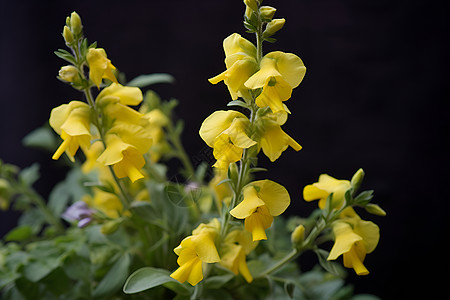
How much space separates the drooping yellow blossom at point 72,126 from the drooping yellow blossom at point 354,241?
9.5 inches

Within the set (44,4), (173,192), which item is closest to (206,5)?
(44,4)

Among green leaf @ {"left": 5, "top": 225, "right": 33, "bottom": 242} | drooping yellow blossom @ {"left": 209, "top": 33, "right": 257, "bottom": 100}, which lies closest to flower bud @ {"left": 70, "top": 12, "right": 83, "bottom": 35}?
drooping yellow blossom @ {"left": 209, "top": 33, "right": 257, "bottom": 100}

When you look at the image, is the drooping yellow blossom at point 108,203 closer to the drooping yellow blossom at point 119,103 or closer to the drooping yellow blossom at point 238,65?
the drooping yellow blossom at point 119,103

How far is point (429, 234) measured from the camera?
113 centimetres

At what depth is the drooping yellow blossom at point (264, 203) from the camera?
412mm

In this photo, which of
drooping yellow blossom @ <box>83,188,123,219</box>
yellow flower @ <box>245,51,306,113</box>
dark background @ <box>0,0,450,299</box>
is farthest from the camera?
dark background @ <box>0,0,450,299</box>

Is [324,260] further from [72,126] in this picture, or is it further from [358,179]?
[72,126]

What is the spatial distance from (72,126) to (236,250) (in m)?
0.19

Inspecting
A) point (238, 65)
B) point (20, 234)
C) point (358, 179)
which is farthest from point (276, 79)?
point (20, 234)

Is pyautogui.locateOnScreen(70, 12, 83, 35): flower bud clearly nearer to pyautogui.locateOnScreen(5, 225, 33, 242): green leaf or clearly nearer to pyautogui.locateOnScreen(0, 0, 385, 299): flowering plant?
pyautogui.locateOnScreen(0, 0, 385, 299): flowering plant

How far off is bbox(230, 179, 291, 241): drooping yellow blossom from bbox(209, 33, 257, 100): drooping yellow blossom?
0.08 meters

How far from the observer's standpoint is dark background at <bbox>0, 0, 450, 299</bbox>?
3.51ft

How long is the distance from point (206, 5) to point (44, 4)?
39 centimetres

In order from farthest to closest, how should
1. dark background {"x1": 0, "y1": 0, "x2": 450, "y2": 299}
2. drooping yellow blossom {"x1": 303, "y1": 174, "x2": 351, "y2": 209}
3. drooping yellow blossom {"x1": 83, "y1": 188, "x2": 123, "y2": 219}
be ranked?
dark background {"x1": 0, "y1": 0, "x2": 450, "y2": 299}, drooping yellow blossom {"x1": 83, "y1": 188, "x2": 123, "y2": 219}, drooping yellow blossom {"x1": 303, "y1": 174, "x2": 351, "y2": 209}
